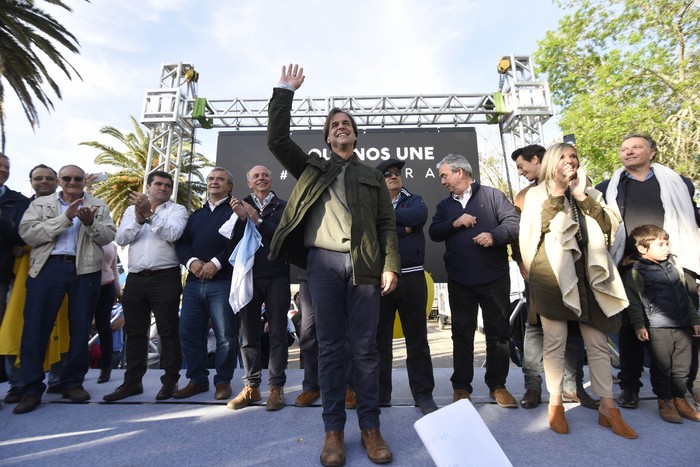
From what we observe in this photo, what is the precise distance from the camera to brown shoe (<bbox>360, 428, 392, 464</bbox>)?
Result: 1925 mm

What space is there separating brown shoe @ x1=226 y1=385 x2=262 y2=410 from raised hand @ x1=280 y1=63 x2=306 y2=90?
2.16 metres

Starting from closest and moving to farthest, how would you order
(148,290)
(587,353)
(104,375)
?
(587,353), (148,290), (104,375)

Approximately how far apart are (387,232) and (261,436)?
143cm

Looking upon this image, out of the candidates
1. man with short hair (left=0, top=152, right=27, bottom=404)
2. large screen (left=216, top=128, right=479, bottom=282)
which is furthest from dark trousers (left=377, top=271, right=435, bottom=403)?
large screen (left=216, top=128, right=479, bottom=282)

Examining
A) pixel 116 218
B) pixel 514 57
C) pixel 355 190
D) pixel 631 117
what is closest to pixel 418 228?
pixel 355 190

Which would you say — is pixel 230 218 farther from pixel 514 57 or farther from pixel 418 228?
pixel 514 57

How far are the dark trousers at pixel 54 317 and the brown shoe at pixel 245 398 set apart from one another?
1.35 metres

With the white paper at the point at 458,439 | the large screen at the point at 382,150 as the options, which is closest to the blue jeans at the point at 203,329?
the white paper at the point at 458,439

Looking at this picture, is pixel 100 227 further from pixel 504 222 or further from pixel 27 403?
pixel 504 222

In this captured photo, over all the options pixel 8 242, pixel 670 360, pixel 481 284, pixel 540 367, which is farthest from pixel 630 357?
pixel 8 242

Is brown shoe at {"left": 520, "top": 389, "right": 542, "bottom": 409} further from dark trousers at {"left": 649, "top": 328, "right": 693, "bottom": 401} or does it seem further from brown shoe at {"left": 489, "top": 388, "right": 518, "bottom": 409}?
dark trousers at {"left": 649, "top": 328, "right": 693, "bottom": 401}

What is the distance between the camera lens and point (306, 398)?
2.88 m

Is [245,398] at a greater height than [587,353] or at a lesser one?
lesser

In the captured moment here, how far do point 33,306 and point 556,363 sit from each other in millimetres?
3735
